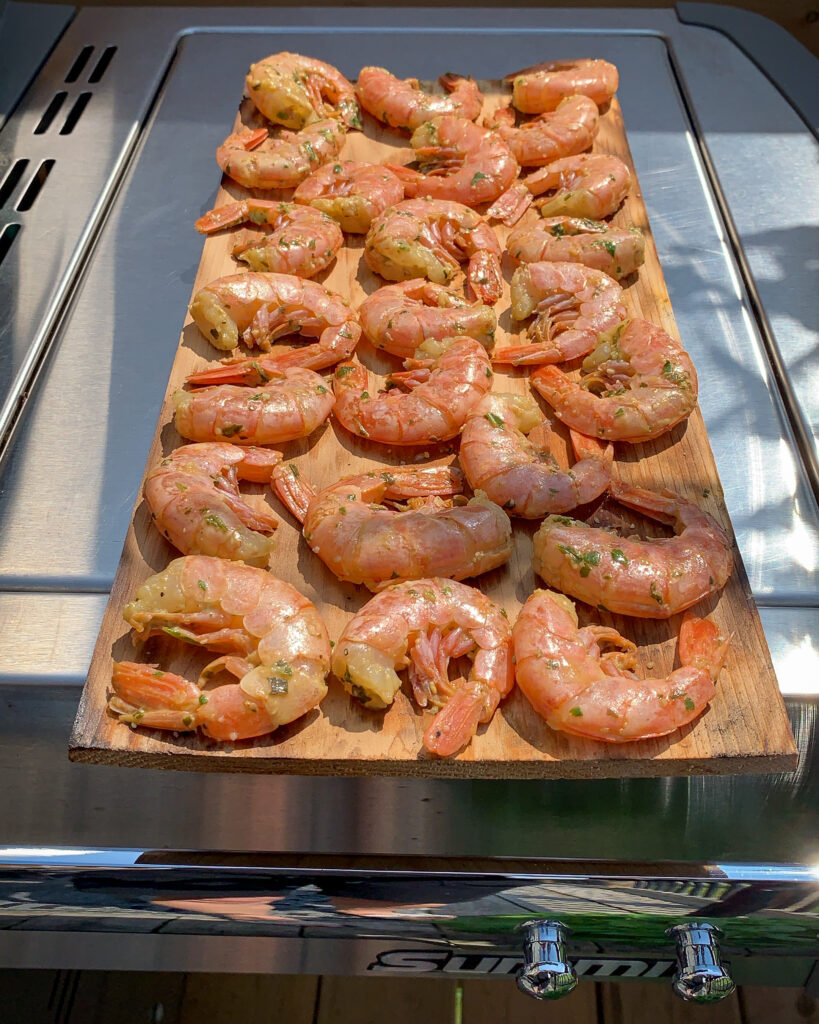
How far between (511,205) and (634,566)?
140 cm

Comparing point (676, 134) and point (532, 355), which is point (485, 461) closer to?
point (532, 355)

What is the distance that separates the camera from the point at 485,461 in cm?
204

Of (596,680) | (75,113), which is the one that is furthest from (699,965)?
(75,113)

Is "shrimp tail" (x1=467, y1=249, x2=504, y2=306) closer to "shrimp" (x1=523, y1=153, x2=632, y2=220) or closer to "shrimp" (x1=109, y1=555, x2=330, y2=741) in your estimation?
"shrimp" (x1=523, y1=153, x2=632, y2=220)

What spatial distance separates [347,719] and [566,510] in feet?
2.23

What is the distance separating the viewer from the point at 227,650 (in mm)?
1827

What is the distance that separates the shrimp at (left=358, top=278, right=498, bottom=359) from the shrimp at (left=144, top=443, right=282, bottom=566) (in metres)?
0.49

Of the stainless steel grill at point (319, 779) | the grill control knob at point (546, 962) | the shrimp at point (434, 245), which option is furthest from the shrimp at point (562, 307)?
the grill control knob at point (546, 962)

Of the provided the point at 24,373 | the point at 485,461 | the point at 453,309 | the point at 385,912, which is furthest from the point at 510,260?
the point at 385,912

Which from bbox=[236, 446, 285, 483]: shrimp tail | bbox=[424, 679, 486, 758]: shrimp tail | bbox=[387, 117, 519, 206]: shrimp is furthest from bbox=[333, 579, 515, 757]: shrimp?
bbox=[387, 117, 519, 206]: shrimp

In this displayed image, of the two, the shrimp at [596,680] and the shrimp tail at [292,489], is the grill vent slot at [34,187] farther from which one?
the shrimp at [596,680]

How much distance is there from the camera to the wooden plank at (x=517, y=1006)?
2262 millimetres

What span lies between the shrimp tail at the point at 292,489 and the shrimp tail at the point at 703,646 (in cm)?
85

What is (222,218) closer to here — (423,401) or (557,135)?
(423,401)
